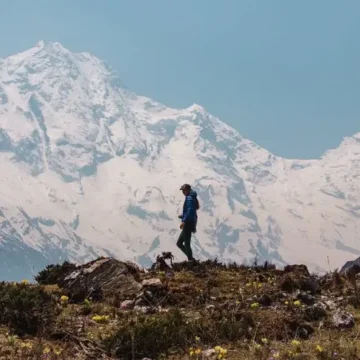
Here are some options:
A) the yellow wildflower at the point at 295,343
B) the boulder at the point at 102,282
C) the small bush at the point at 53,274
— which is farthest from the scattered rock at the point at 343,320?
the small bush at the point at 53,274

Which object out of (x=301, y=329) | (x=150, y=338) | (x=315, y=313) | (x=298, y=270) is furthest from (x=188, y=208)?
(x=150, y=338)

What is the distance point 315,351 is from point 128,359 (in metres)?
2.66

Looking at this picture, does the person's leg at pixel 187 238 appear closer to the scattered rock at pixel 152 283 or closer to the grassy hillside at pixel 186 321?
the grassy hillside at pixel 186 321

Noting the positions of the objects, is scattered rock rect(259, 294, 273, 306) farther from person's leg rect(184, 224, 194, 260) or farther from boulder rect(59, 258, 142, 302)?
person's leg rect(184, 224, 194, 260)

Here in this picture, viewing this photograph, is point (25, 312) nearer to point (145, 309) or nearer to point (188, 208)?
point (145, 309)

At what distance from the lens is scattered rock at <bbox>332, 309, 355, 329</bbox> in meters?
8.76

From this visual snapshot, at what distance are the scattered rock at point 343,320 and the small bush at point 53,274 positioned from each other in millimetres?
7011

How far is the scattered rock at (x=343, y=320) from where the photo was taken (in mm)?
8758

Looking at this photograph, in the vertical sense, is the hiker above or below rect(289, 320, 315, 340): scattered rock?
above

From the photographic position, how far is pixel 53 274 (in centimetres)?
1377

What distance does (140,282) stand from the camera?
471 inches

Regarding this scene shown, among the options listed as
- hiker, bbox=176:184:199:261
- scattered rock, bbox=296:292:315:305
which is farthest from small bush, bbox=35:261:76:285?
scattered rock, bbox=296:292:315:305

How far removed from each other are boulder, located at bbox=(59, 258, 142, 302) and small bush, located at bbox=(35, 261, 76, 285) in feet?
4.45

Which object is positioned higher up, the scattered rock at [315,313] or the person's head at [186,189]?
the person's head at [186,189]
